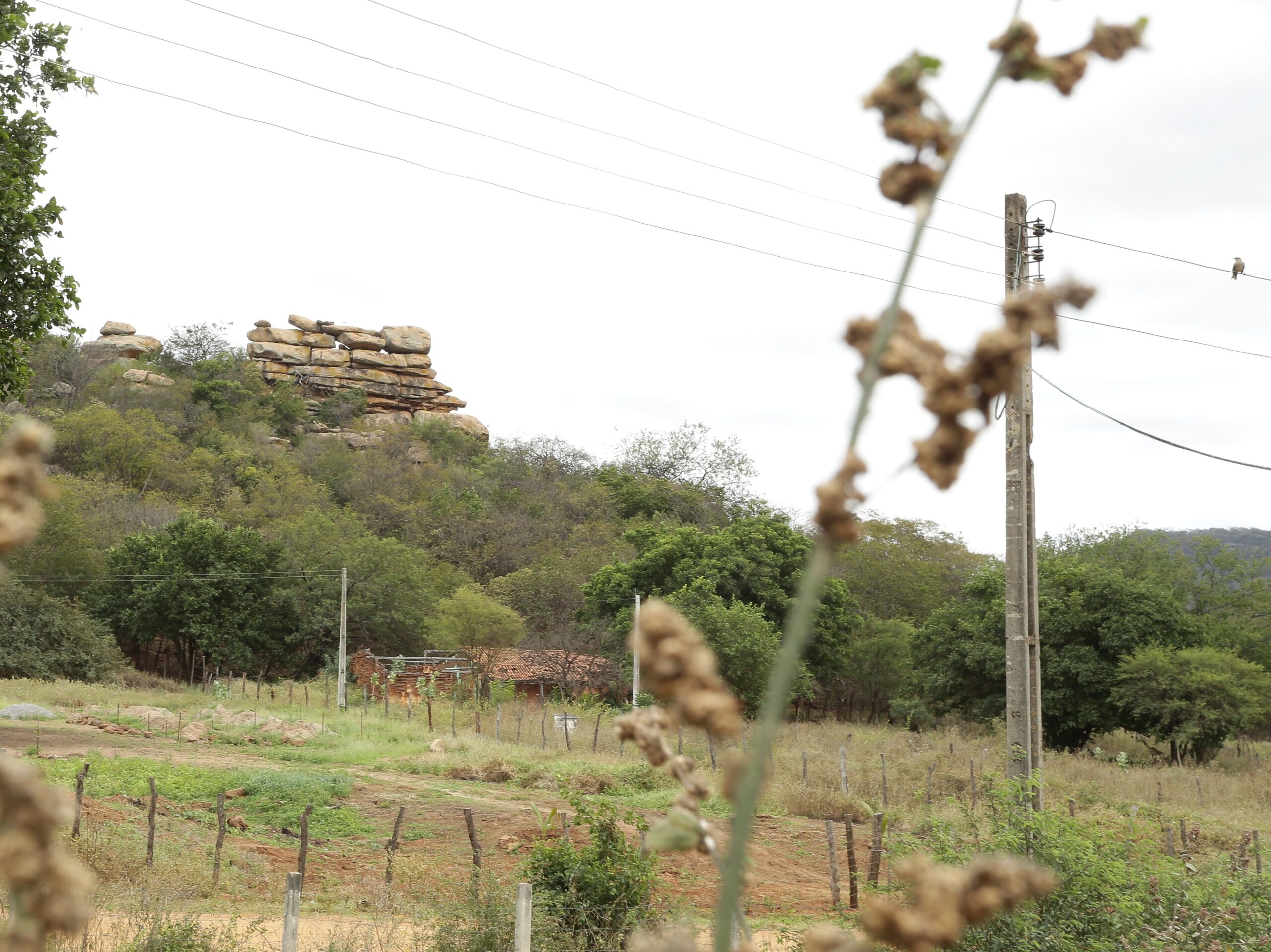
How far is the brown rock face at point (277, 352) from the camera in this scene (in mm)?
64438

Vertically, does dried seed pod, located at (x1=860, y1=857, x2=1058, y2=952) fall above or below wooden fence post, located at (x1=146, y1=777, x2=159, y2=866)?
above

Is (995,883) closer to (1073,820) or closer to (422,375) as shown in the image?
(1073,820)

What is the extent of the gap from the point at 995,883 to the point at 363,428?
204 feet

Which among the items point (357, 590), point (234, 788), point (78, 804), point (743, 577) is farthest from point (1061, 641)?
point (357, 590)

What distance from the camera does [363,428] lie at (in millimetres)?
60688

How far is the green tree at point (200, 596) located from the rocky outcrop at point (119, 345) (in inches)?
1061

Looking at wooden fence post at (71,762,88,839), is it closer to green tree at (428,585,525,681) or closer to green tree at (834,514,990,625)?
green tree at (428,585,525,681)

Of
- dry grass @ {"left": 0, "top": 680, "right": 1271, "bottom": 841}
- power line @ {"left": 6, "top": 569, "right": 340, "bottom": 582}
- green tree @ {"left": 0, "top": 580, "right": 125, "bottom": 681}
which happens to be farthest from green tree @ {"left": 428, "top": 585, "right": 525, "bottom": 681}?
green tree @ {"left": 0, "top": 580, "right": 125, "bottom": 681}

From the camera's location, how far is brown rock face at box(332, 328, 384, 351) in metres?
68.1

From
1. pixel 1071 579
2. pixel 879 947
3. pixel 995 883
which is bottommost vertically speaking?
pixel 879 947

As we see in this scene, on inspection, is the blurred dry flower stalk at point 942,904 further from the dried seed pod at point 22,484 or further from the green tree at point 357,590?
the green tree at point 357,590

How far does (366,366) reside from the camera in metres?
67.6

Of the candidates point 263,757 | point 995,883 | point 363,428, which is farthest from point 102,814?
point 363,428

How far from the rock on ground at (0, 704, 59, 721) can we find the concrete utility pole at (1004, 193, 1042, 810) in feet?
71.9
